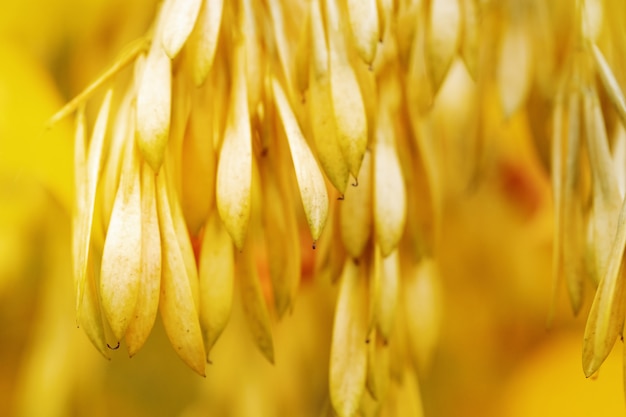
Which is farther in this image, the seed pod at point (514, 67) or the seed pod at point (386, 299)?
the seed pod at point (514, 67)

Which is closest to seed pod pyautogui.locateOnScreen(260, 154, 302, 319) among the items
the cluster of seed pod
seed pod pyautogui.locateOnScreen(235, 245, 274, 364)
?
seed pod pyautogui.locateOnScreen(235, 245, 274, 364)

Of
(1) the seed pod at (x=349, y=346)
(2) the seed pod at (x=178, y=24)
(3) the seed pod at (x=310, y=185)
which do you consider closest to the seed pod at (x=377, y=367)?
(1) the seed pod at (x=349, y=346)

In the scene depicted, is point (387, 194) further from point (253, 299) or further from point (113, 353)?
point (113, 353)

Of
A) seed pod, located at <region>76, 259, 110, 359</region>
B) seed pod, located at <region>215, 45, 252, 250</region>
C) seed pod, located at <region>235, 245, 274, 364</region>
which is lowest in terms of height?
seed pod, located at <region>235, 245, 274, 364</region>

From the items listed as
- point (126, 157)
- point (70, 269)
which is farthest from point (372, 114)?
point (70, 269)

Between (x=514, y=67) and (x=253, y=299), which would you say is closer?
(x=253, y=299)

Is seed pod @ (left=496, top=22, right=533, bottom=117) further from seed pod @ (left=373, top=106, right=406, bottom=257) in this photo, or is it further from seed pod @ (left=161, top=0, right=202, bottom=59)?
seed pod @ (left=161, top=0, right=202, bottom=59)

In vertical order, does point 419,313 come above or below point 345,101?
below

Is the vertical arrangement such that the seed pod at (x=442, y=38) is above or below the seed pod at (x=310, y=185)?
above

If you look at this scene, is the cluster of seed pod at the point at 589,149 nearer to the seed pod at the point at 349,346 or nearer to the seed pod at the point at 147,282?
the seed pod at the point at 349,346

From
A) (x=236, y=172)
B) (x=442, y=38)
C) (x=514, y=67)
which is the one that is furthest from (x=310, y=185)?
(x=514, y=67)
